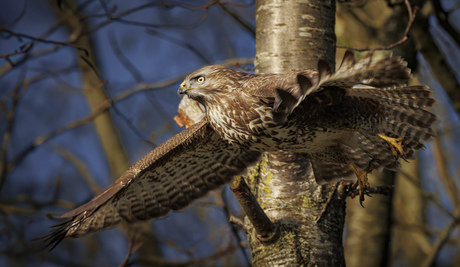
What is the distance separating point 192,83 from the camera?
393 cm

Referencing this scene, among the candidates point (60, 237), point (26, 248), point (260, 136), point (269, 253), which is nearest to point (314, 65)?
point (260, 136)

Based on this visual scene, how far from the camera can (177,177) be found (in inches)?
184

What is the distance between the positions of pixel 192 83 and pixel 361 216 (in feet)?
9.88

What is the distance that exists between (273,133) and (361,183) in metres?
0.92

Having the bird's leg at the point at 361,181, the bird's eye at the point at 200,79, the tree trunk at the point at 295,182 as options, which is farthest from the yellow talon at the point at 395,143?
the bird's eye at the point at 200,79

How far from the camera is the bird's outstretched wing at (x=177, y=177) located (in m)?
4.22

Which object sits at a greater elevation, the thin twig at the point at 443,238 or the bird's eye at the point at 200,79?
the bird's eye at the point at 200,79

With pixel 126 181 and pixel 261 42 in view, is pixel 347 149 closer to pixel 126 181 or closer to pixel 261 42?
pixel 261 42

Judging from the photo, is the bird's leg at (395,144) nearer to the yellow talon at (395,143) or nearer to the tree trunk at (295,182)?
the yellow talon at (395,143)

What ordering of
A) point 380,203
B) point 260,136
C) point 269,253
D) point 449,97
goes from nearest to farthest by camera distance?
point 260,136, point 269,253, point 449,97, point 380,203

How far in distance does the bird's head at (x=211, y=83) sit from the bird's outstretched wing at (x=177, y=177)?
13.3 inches

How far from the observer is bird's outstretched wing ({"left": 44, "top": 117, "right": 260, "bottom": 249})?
13.8ft

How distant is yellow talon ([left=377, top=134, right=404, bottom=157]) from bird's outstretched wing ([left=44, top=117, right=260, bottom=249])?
0.99 metres

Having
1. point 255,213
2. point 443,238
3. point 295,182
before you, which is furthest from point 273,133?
point 443,238
